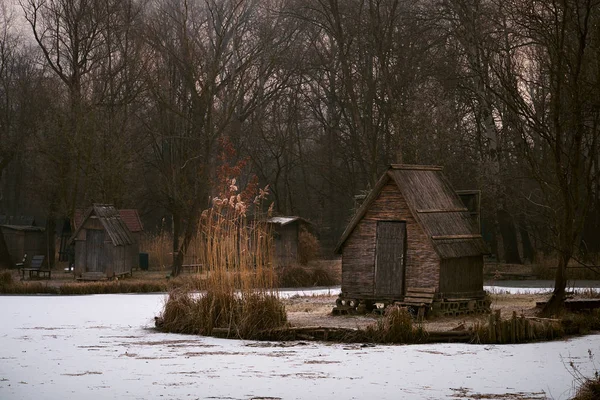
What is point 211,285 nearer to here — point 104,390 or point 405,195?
point 405,195

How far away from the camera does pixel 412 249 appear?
21.2 meters

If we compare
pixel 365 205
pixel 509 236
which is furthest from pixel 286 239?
pixel 365 205

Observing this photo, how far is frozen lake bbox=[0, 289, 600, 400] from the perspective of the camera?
43.2ft

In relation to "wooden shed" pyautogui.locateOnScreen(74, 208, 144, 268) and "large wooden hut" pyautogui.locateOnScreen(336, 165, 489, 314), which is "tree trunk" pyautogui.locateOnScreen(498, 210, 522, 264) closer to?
"wooden shed" pyautogui.locateOnScreen(74, 208, 144, 268)

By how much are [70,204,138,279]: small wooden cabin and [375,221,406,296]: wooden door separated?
481 inches

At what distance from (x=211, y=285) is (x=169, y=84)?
84.1ft

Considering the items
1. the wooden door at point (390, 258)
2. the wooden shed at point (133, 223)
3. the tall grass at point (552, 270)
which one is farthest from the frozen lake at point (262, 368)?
the wooden shed at point (133, 223)

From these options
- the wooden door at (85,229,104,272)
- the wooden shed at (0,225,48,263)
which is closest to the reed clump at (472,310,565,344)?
the wooden door at (85,229,104,272)

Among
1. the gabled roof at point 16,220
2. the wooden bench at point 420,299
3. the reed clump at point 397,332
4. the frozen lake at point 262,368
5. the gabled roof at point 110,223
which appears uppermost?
the gabled roof at point 16,220

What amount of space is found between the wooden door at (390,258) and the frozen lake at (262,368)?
12.9 ft

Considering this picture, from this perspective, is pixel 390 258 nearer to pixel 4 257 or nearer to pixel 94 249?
pixel 94 249

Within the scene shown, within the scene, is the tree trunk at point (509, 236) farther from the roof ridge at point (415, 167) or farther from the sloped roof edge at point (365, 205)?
the sloped roof edge at point (365, 205)

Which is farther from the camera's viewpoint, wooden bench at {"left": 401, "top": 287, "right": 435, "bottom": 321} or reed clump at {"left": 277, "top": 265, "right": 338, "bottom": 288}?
reed clump at {"left": 277, "top": 265, "right": 338, "bottom": 288}

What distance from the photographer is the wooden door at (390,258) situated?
2128 centimetres
